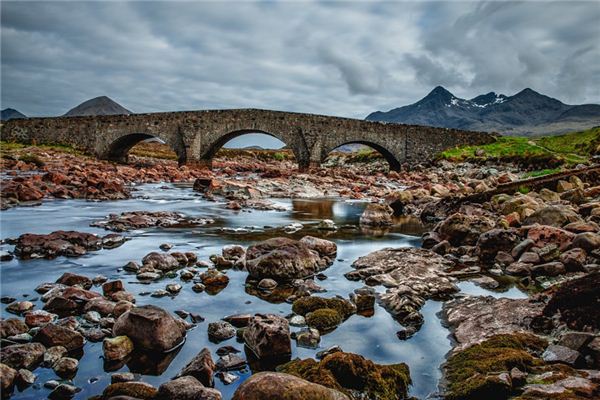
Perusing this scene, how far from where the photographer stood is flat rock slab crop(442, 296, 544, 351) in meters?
4.28

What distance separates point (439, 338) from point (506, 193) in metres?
10.8

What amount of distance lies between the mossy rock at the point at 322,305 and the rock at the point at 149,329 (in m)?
1.42

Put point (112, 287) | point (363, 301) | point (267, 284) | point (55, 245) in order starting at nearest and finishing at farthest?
point (363, 301), point (112, 287), point (267, 284), point (55, 245)

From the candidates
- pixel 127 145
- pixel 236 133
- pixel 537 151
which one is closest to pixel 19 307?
pixel 236 133

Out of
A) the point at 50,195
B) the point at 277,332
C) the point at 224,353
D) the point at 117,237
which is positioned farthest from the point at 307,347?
the point at 50,195

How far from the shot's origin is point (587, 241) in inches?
262

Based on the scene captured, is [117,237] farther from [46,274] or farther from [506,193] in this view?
[506,193]

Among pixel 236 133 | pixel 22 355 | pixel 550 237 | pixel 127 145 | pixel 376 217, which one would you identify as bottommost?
pixel 22 355

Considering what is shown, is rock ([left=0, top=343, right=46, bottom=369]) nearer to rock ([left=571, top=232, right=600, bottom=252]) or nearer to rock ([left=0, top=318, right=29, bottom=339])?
rock ([left=0, top=318, right=29, bottom=339])

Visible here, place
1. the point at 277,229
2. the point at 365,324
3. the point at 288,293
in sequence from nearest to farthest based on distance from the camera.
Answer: the point at 365,324 < the point at 288,293 < the point at 277,229

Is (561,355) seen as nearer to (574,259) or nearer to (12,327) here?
(574,259)

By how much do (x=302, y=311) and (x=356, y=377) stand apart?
5.75ft

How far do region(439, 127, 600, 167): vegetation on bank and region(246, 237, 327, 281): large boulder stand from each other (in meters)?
22.8

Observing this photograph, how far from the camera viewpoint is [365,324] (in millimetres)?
4684
